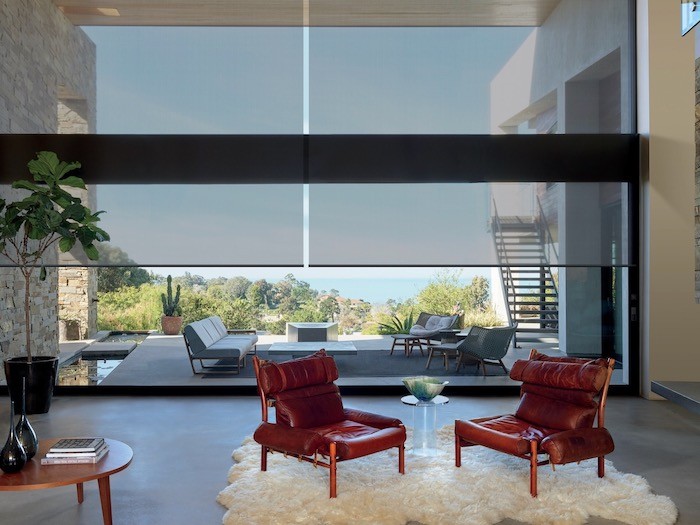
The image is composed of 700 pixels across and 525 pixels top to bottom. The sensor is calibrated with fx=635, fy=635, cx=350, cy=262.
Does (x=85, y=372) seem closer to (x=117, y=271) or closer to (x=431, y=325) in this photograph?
(x=117, y=271)

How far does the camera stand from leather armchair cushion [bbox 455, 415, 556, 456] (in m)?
4.20

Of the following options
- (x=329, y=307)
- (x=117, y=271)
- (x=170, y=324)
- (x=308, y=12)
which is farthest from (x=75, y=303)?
(x=308, y=12)

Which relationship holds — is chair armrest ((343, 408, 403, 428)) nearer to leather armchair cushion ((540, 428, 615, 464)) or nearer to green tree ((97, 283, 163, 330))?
leather armchair cushion ((540, 428, 615, 464))

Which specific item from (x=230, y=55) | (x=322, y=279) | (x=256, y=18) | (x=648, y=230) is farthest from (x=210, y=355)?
(x=648, y=230)

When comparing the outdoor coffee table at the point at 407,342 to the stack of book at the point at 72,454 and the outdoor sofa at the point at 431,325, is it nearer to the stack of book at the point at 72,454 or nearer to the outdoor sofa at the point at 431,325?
the outdoor sofa at the point at 431,325

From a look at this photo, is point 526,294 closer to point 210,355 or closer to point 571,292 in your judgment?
point 571,292

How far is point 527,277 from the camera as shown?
7.46 metres

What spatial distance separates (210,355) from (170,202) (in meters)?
1.83

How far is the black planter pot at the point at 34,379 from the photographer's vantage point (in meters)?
6.42

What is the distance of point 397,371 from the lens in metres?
7.59

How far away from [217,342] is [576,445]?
4441mm

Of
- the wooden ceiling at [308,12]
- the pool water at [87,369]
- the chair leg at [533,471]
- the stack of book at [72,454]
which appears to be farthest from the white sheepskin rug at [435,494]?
the wooden ceiling at [308,12]

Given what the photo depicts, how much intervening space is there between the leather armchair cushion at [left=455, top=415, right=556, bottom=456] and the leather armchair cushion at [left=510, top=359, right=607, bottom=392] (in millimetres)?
339

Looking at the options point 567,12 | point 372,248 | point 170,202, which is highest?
point 567,12
